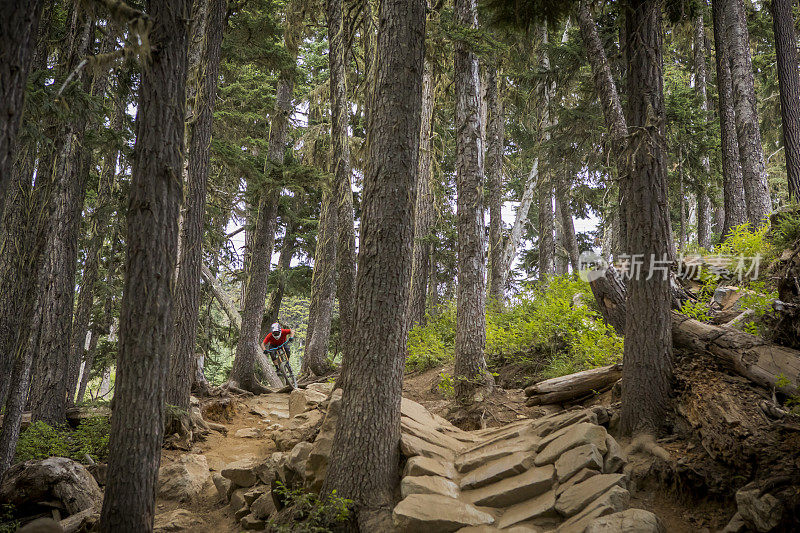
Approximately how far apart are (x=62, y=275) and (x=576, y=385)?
29.4 feet

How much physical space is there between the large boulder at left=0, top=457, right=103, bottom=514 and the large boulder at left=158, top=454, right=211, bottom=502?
0.82 meters

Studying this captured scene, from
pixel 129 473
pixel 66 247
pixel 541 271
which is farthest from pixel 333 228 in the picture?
pixel 129 473

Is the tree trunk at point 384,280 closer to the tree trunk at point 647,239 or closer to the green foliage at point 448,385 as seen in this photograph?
the tree trunk at point 647,239

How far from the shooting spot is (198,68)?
9062mm

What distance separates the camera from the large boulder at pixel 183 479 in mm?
6844

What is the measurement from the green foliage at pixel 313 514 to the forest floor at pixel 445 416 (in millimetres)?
1133

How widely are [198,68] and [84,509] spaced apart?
7549mm

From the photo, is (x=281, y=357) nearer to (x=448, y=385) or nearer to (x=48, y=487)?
(x=448, y=385)

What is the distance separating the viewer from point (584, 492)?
4461 mm

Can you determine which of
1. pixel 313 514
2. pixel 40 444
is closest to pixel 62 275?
pixel 40 444

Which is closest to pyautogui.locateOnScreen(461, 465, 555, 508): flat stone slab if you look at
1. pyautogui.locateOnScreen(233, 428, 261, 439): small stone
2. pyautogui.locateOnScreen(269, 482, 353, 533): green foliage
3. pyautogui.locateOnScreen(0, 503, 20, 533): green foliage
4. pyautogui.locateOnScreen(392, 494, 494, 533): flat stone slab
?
pyautogui.locateOnScreen(392, 494, 494, 533): flat stone slab

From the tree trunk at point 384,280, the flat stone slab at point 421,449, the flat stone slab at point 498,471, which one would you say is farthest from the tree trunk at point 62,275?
Answer: the flat stone slab at point 498,471

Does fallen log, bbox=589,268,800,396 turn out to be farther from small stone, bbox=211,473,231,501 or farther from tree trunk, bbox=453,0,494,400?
small stone, bbox=211,473,231,501

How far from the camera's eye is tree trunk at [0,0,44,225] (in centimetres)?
296
